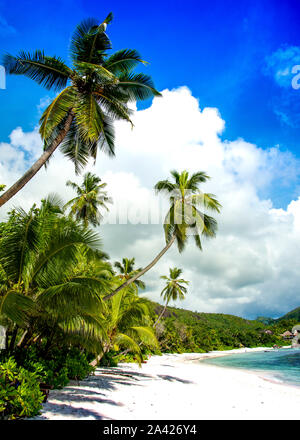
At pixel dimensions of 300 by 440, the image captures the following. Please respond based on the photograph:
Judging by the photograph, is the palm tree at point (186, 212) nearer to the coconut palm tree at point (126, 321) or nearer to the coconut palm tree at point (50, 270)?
the coconut palm tree at point (126, 321)

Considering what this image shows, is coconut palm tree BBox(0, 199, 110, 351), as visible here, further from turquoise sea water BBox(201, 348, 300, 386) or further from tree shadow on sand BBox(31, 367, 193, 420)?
turquoise sea water BBox(201, 348, 300, 386)

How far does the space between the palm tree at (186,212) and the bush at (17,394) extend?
766 centimetres

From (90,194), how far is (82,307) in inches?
660

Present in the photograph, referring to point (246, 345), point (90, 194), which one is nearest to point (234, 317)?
point (246, 345)

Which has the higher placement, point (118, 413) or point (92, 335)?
point (92, 335)

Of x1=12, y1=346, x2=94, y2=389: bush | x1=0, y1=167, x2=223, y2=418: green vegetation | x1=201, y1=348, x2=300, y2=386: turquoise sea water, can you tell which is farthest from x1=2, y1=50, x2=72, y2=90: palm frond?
x1=201, y1=348, x2=300, y2=386: turquoise sea water

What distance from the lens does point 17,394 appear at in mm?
5297

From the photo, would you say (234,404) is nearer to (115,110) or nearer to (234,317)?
(115,110)

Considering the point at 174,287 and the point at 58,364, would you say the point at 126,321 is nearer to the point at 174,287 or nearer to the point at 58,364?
the point at 58,364

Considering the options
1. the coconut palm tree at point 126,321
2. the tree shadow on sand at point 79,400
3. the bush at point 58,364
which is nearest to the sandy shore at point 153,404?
the tree shadow on sand at point 79,400

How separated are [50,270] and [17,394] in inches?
105

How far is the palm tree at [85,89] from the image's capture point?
8.64m

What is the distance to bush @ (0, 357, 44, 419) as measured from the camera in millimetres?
5250

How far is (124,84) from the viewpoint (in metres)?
10.0
